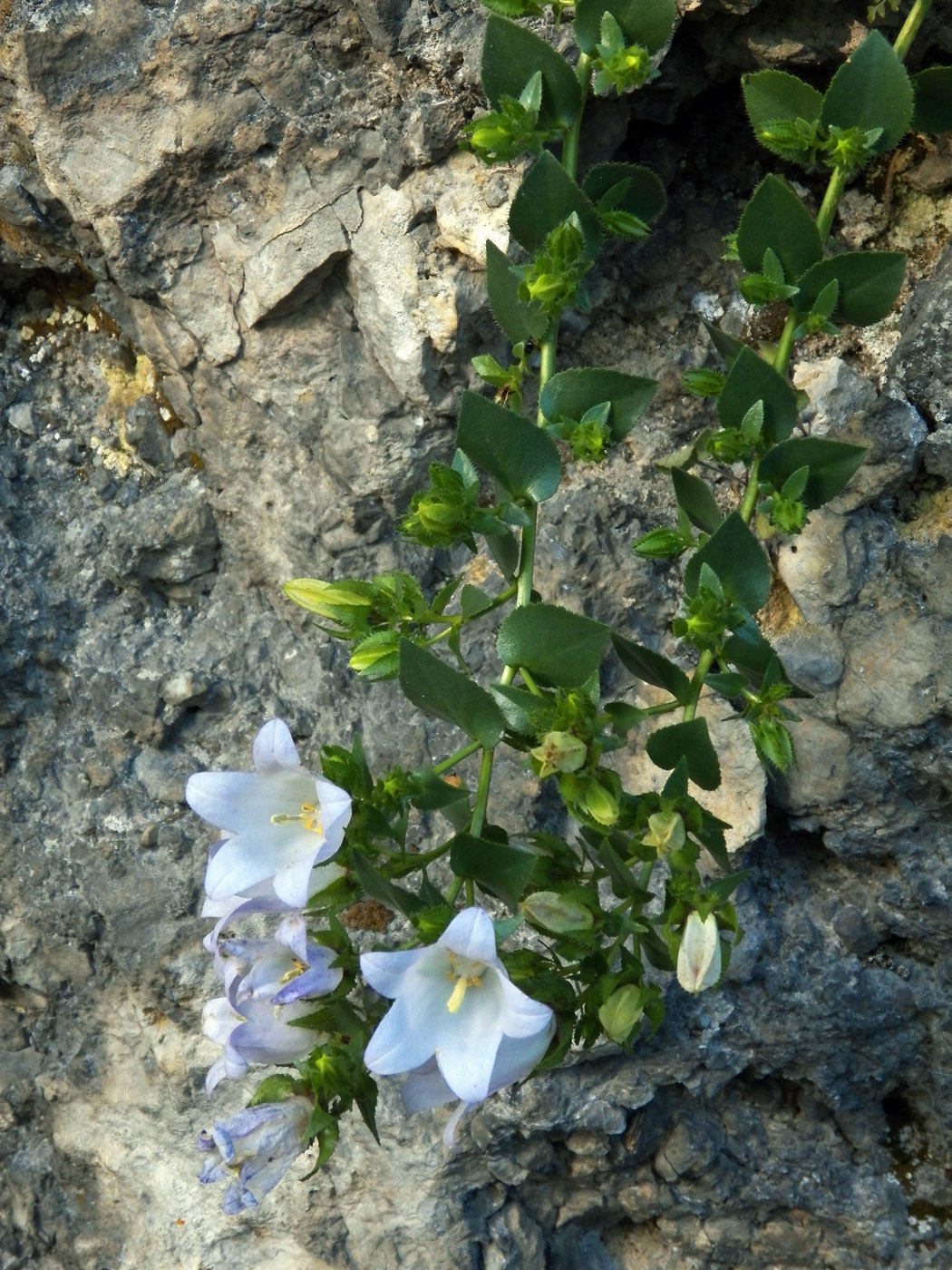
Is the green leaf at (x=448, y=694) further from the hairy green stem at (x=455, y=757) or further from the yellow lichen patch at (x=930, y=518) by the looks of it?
the yellow lichen patch at (x=930, y=518)

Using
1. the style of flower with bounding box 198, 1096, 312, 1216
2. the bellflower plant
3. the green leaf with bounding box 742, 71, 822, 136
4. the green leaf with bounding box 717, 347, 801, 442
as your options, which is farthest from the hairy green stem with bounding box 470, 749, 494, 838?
the green leaf with bounding box 742, 71, 822, 136

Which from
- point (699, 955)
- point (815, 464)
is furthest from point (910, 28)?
point (699, 955)

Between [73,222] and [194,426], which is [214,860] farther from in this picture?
[73,222]

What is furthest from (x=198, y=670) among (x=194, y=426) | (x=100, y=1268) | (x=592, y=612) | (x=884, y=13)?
(x=884, y=13)

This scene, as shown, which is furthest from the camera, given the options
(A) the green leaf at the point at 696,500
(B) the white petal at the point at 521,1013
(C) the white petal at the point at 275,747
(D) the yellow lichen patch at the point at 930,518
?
(D) the yellow lichen patch at the point at 930,518

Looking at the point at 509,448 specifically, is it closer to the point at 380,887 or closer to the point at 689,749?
the point at 689,749

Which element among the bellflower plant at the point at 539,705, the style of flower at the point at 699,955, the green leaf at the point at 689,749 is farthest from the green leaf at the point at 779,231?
the style of flower at the point at 699,955
